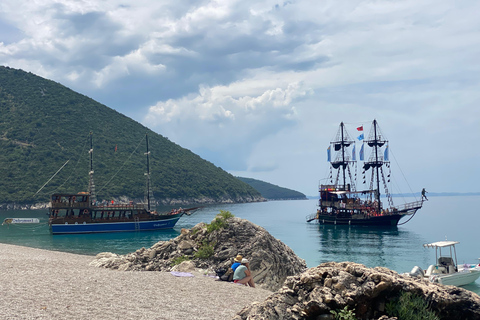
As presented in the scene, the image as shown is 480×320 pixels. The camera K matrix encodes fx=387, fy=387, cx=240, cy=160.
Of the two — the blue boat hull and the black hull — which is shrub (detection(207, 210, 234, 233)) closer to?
the blue boat hull

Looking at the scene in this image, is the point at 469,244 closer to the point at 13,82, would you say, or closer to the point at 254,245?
the point at 254,245

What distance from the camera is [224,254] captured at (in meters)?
17.7

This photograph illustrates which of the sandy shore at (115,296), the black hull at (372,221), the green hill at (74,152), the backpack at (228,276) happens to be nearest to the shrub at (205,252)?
the sandy shore at (115,296)

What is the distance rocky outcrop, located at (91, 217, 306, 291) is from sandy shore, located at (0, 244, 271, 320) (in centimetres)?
277

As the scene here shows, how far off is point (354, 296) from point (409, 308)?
0.95 metres

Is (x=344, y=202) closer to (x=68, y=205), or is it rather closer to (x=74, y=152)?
(x=68, y=205)

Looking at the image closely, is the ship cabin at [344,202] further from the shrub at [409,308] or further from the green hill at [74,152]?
the shrub at [409,308]

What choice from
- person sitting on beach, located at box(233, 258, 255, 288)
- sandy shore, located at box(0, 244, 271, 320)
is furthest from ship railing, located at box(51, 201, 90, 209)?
person sitting on beach, located at box(233, 258, 255, 288)

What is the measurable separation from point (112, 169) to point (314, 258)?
3487 inches

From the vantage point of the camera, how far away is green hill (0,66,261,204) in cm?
10069

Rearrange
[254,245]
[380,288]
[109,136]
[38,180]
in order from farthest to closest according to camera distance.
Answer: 1. [109,136]
2. [38,180]
3. [254,245]
4. [380,288]

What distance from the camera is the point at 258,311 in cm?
711

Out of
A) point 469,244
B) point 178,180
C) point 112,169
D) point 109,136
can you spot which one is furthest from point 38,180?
point 469,244

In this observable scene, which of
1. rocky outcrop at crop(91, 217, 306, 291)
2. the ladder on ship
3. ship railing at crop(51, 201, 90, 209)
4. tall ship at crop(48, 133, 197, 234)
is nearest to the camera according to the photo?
rocky outcrop at crop(91, 217, 306, 291)
